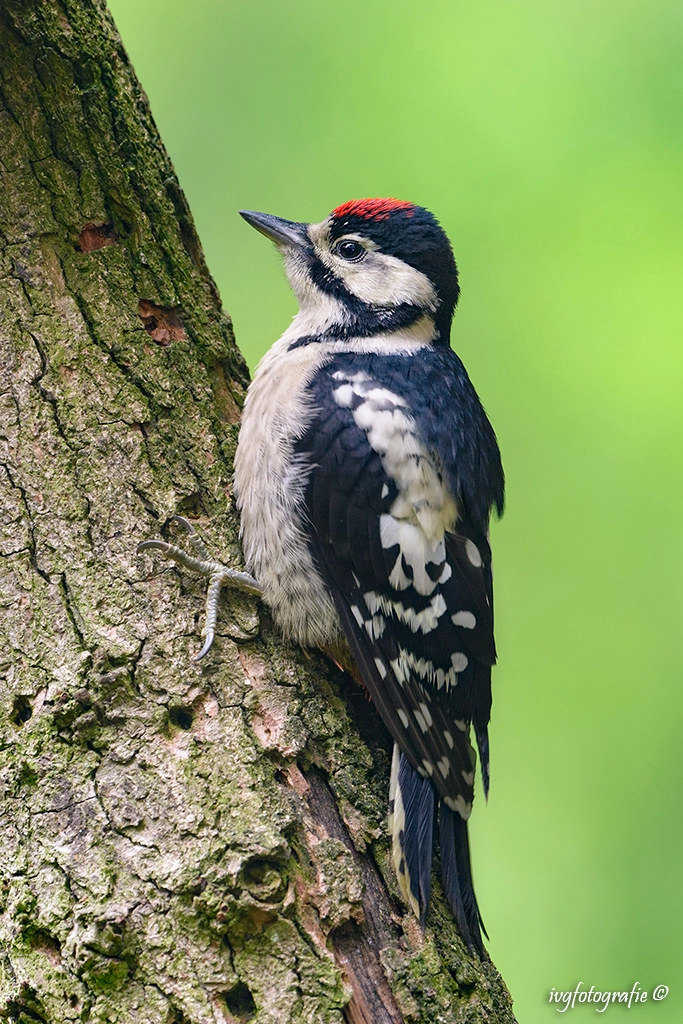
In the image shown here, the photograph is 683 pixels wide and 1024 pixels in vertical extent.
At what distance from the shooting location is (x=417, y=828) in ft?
6.18

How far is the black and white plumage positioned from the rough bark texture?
0.09 metres

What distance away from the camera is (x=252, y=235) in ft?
12.7

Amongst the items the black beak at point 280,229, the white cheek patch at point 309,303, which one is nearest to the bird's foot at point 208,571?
the white cheek patch at point 309,303

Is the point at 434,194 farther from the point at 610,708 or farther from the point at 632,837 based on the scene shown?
the point at 632,837

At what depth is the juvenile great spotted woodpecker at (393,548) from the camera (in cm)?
200

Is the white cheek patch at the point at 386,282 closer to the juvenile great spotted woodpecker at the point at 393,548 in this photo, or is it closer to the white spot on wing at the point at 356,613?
the juvenile great spotted woodpecker at the point at 393,548

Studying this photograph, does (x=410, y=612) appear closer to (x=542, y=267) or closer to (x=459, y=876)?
(x=459, y=876)

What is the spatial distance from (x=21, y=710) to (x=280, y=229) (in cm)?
158

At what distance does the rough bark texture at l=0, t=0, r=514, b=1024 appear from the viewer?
5.17 ft

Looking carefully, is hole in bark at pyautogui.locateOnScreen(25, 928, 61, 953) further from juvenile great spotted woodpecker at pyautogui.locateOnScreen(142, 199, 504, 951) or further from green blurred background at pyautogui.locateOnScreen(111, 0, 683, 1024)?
green blurred background at pyautogui.locateOnScreen(111, 0, 683, 1024)

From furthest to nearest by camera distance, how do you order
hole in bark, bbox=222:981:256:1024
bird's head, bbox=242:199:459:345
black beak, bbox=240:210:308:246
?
black beak, bbox=240:210:308:246 < bird's head, bbox=242:199:459:345 < hole in bark, bbox=222:981:256:1024

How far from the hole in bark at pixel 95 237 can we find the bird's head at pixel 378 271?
648 millimetres

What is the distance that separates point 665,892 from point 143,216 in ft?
9.80

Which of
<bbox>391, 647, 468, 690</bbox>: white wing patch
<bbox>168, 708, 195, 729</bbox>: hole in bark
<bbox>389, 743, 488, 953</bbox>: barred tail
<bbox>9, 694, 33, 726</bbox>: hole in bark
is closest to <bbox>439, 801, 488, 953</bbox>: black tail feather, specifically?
<bbox>389, 743, 488, 953</bbox>: barred tail
